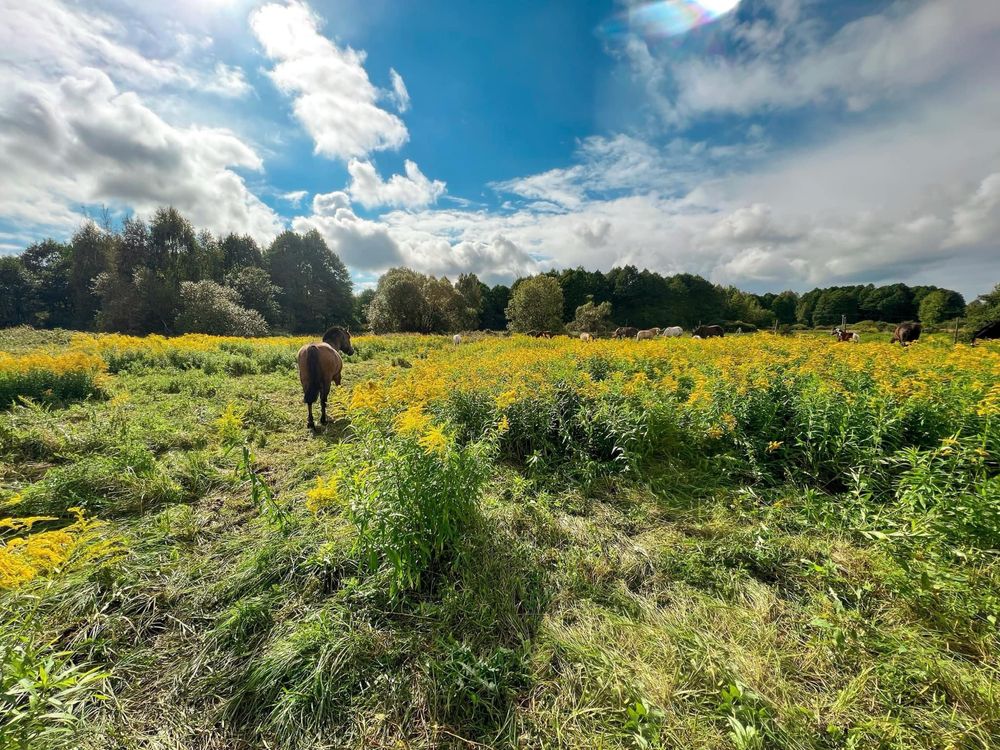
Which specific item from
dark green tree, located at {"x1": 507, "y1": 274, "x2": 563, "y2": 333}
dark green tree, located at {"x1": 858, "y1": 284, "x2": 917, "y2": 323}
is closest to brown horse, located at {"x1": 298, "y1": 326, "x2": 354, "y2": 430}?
dark green tree, located at {"x1": 507, "y1": 274, "x2": 563, "y2": 333}

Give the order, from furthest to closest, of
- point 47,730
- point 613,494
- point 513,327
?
point 513,327 → point 613,494 → point 47,730

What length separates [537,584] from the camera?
9.38ft

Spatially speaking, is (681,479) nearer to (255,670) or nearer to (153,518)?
(255,670)

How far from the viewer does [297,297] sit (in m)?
43.3

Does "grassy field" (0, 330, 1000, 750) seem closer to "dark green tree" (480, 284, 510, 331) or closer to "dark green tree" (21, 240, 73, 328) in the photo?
"dark green tree" (480, 284, 510, 331)

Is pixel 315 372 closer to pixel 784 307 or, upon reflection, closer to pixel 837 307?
pixel 837 307

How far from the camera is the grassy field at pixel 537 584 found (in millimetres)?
1919

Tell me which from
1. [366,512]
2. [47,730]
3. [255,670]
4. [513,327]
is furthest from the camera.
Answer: [513,327]

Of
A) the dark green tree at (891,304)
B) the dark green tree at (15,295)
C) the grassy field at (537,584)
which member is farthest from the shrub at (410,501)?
the dark green tree at (891,304)

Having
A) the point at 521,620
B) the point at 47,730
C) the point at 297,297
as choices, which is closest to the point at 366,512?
the point at 521,620

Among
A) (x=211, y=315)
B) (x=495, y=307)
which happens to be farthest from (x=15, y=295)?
(x=495, y=307)

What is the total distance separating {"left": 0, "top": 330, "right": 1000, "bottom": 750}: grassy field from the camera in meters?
1.92

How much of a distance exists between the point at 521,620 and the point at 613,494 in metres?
2.09

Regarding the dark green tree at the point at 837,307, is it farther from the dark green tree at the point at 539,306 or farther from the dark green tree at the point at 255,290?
the dark green tree at the point at 255,290
